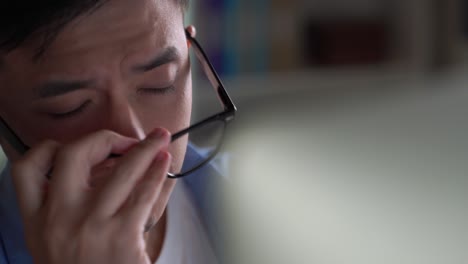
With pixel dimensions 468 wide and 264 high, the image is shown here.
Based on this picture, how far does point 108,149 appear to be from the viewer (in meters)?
0.71

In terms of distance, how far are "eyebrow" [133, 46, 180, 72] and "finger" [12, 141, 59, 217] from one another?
14 centimetres

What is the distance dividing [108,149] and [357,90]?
289 centimetres

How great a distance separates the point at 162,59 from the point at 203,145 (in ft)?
0.67

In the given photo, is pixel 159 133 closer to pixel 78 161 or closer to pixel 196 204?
pixel 78 161

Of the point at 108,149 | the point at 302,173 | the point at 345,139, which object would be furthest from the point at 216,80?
the point at 345,139

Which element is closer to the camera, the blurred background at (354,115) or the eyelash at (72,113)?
the eyelash at (72,113)

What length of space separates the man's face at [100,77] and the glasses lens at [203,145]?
0.21 feet

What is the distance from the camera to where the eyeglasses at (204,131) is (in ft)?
2.54

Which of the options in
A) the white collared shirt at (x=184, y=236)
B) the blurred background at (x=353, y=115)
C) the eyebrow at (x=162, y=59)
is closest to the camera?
the eyebrow at (x=162, y=59)

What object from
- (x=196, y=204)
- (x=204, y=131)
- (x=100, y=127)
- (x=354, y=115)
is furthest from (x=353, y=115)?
(x=100, y=127)

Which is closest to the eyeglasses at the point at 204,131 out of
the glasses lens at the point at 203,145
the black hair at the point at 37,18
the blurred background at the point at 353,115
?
the glasses lens at the point at 203,145

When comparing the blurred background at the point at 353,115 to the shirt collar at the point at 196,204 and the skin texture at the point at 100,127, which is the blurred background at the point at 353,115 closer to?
the shirt collar at the point at 196,204

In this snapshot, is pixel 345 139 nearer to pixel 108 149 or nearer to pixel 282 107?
pixel 282 107

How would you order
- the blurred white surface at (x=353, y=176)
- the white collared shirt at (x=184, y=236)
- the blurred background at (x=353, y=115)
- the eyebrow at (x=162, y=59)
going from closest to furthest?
1. the eyebrow at (x=162, y=59)
2. the white collared shirt at (x=184, y=236)
3. the blurred white surface at (x=353, y=176)
4. the blurred background at (x=353, y=115)
